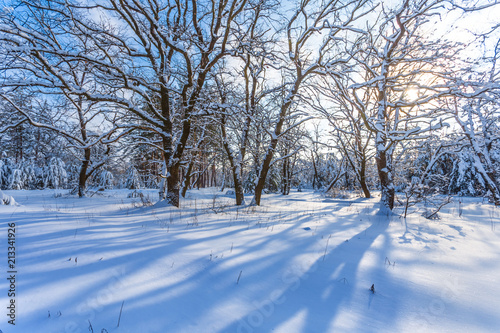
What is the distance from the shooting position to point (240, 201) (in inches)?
362


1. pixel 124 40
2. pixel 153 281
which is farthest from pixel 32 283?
pixel 124 40

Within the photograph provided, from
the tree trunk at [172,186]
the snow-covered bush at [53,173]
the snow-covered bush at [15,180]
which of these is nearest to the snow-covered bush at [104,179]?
the snow-covered bush at [53,173]

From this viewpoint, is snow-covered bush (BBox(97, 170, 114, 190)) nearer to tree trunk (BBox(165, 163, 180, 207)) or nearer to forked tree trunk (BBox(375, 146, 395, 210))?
tree trunk (BBox(165, 163, 180, 207))

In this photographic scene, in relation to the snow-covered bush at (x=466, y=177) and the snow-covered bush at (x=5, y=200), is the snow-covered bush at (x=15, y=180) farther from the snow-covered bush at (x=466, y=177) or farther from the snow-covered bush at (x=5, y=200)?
the snow-covered bush at (x=466, y=177)

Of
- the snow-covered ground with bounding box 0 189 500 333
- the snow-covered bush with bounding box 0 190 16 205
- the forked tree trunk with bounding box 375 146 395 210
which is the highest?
the forked tree trunk with bounding box 375 146 395 210

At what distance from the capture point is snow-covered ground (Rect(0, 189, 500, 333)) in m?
1.49

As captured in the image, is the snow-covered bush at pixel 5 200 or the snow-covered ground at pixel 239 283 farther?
the snow-covered bush at pixel 5 200

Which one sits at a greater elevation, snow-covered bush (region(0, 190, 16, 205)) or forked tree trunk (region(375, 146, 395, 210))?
forked tree trunk (region(375, 146, 395, 210))

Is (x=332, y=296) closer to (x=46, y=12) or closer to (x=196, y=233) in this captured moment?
(x=196, y=233)

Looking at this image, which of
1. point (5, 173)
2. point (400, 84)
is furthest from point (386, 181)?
point (5, 173)

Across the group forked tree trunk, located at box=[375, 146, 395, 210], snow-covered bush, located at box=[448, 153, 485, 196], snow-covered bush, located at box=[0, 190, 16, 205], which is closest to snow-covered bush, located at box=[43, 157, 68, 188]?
snow-covered bush, located at box=[0, 190, 16, 205]

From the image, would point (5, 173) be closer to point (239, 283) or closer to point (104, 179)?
point (104, 179)

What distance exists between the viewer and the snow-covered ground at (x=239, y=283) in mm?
1490

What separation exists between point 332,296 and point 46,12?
941 cm
